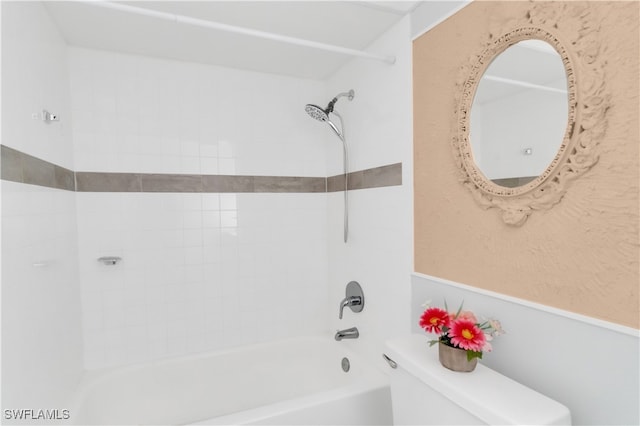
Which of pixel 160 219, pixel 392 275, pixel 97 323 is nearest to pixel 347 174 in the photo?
pixel 392 275

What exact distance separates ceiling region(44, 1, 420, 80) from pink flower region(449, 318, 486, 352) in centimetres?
135

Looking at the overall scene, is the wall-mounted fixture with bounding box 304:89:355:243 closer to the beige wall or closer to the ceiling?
the ceiling

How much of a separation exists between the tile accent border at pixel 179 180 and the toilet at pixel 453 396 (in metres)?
0.81

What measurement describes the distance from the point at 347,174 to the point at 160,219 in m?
1.20

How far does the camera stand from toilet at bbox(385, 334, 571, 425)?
33.7 inches

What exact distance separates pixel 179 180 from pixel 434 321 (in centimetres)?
167

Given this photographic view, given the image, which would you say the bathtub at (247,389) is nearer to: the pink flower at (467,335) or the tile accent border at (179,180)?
the pink flower at (467,335)

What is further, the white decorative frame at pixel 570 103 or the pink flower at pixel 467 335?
the pink flower at pixel 467 335

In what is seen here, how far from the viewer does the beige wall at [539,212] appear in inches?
31.1

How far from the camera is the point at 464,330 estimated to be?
1008 millimetres

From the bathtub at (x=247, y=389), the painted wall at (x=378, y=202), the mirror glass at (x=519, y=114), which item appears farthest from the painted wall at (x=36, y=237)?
the mirror glass at (x=519, y=114)

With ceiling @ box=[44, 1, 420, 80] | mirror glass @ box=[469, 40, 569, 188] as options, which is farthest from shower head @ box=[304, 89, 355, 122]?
mirror glass @ box=[469, 40, 569, 188]

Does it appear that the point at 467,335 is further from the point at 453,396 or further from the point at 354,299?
the point at 354,299

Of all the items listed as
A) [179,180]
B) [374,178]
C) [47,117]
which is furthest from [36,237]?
[374,178]
